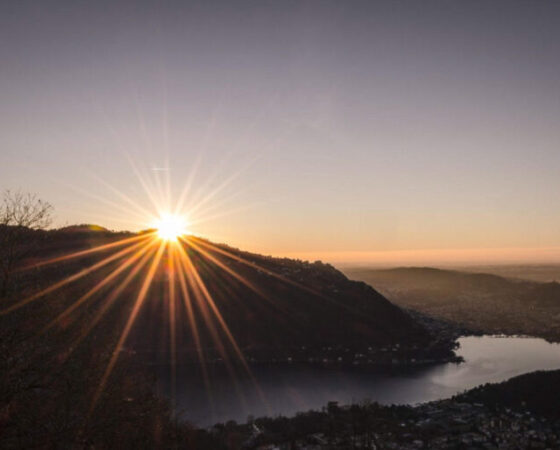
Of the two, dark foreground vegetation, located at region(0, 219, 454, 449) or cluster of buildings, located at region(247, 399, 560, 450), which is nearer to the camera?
dark foreground vegetation, located at region(0, 219, 454, 449)


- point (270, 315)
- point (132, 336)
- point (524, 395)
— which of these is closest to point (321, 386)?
point (524, 395)

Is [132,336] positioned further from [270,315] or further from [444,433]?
[444,433]

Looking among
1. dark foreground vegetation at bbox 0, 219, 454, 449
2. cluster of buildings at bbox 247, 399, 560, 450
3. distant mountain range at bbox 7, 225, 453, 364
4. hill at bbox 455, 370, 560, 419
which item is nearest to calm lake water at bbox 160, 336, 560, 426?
hill at bbox 455, 370, 560, 419

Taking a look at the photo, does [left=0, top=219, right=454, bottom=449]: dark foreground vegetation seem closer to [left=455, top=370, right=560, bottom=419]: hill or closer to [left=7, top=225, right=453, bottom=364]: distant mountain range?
[left=7, top=225, right=453, bottom=364]: distant mountain range

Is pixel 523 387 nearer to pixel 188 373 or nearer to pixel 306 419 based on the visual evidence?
pixel 306 419

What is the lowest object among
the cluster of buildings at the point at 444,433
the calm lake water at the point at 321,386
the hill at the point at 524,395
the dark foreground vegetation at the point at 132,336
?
the calm lake water at the point at 321,386

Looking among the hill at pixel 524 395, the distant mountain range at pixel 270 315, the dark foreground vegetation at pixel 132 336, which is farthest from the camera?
the distant mountain range at pixel 270 315

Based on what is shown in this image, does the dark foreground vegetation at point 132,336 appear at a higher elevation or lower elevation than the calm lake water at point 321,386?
higher

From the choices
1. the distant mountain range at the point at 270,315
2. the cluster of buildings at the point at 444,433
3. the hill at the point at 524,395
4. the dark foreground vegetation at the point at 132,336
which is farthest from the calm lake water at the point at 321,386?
the cluster of buildings at the point at 444,433

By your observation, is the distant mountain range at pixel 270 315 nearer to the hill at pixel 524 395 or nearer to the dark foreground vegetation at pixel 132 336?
the dark foreground vegetation at pixel 132 336
